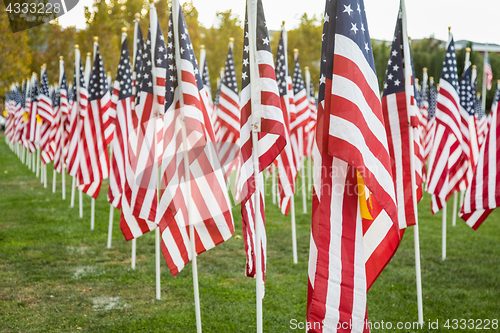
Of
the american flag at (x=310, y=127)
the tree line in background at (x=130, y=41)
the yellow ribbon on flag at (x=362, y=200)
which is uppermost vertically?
the tree line in background at (x=130, y=41)

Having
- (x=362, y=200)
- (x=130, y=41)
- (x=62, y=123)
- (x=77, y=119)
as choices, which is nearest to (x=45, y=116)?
(x=62, y=123)

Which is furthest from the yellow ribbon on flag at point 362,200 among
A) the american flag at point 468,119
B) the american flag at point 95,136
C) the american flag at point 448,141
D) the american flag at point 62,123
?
the american flag at point 62,123

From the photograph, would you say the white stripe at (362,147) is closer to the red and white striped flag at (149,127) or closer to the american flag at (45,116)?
the red and white striped flag at (149,127)

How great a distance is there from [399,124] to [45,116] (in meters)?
12.0

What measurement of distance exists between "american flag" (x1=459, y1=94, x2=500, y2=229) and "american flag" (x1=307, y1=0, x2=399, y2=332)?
2.79m

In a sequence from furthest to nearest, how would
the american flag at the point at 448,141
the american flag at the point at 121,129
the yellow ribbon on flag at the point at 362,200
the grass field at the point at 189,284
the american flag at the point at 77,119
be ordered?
the american flag at the point at 77,119 < the american flag at the point at 448,141 < the american flag at the point at 121,129 < the grass field at the point at 189,284 < the yellow ribbon on flag at the point at 362,200

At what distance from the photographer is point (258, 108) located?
403cm

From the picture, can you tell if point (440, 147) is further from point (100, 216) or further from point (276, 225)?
point (100, 216)

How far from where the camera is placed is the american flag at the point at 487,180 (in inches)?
218

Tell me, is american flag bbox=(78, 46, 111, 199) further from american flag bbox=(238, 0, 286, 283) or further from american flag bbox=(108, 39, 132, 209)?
american flag bbox=(238, 0, 286, 283)

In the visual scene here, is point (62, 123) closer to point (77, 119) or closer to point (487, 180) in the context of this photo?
point (77, 119)

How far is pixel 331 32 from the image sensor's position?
3594mm

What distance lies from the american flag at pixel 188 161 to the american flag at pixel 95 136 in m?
4.00

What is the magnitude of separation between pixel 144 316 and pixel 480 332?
157 inches
